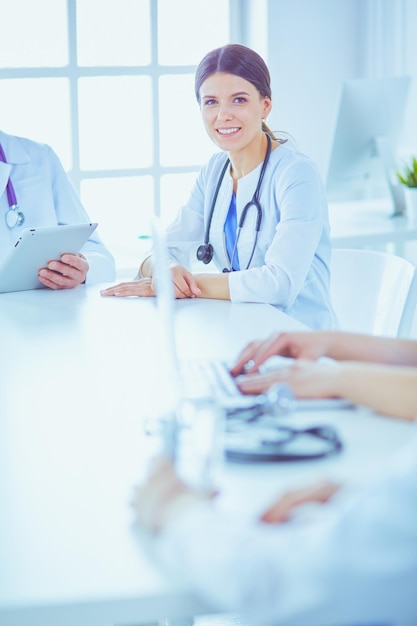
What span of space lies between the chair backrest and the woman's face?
0.40 meters

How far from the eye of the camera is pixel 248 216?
2379 millimetres

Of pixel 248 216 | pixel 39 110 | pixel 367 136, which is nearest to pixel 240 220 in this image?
pixel 248 216

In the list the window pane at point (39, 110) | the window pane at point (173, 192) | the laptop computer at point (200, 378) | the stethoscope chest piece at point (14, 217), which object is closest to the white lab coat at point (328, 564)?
the laptop computer at point (200, 378)

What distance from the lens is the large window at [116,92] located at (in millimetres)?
3791

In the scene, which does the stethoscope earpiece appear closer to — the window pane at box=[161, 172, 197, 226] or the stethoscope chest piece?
the stethoscope chest piece

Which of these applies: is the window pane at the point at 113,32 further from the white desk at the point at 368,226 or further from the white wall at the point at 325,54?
the white desk at the point at 368,226

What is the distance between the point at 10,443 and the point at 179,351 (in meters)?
0.50

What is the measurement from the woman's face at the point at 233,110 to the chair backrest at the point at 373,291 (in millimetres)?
404

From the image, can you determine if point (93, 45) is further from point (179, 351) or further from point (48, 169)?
point (179, 351)

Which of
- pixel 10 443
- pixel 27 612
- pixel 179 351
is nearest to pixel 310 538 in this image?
pixel 27 612

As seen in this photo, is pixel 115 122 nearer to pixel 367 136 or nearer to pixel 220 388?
pixel 367 136

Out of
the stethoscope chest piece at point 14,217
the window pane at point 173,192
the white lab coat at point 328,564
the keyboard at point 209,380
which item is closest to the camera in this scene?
the white lab coat at point 328,564

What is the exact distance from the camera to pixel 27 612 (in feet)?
2.74

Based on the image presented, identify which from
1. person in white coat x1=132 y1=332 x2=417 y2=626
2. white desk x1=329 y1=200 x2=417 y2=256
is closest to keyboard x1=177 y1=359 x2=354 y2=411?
person in white coat x1=132 y1=332 x2=417 y2=626
